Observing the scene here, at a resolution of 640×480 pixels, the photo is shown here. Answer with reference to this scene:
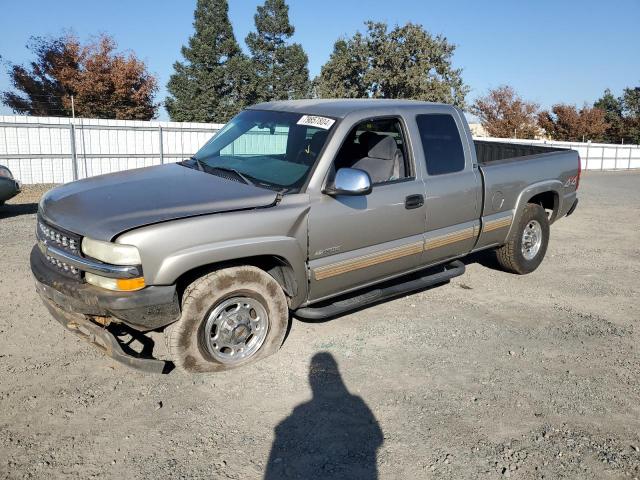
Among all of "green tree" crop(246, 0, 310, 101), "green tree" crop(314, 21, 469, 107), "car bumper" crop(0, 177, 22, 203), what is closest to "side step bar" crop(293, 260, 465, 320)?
"car bumper" crop(0, 177, 22, 203)

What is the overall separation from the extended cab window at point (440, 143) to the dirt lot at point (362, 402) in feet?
4.70

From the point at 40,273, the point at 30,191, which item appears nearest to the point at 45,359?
the point at 40,273

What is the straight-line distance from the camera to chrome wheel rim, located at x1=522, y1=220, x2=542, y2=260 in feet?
21.8

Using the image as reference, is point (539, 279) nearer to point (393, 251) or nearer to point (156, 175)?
point (393, 251)

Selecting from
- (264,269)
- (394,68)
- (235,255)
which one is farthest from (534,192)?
(394,68)

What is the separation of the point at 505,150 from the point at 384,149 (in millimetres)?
3130

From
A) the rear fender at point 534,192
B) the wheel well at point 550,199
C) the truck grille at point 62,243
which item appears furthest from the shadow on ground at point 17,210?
the wheel well at point 550,199

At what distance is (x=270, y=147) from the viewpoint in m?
4.85

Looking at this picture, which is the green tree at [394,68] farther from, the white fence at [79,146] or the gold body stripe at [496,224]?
the gold body stripe at [496,224]

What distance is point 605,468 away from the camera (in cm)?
315

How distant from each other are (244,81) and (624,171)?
22.5 meters

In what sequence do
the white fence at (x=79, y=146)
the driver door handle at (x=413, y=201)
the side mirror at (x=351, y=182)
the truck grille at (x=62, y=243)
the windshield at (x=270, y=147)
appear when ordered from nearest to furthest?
the truck grille at (x=62, y=243), the side mirror at (x=351, y=182), the windshield at (x=270, y=147), the driver door handle at (x=413, y=201), the white fence at (x=79, y=146)

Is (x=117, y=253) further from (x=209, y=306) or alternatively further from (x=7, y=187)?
(x=7, y=187)

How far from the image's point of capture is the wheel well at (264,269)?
3.87 meters
